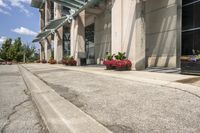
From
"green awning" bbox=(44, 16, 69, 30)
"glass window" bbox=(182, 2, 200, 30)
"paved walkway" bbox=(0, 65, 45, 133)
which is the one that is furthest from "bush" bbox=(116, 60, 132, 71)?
"green awning" bbox=(44, 16, 69, 30)

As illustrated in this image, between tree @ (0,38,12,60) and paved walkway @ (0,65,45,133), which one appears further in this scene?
tree @ (0,38,12,60)

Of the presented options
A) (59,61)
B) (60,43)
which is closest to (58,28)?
(60,43)

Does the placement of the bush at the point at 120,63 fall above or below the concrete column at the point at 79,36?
below

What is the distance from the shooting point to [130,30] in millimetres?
19656

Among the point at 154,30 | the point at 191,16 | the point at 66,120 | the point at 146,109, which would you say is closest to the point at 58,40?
the point at 154,30

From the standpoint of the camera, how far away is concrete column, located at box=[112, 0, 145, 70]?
18.6 m

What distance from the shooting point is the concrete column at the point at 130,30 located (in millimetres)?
18594

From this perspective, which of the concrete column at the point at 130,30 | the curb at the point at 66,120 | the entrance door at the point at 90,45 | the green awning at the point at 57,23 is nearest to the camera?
the curb at the point at 66,120

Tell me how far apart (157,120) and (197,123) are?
0.74 m

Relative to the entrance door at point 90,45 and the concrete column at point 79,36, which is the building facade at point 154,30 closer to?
the concrete column at point 79,36

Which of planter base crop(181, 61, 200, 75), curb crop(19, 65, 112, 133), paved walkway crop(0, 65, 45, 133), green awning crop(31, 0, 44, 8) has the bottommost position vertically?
paved walkway crop(0, 65, 45, 133)

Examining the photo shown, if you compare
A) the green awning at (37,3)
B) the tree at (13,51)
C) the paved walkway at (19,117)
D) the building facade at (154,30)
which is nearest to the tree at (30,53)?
the tree at (13,51)

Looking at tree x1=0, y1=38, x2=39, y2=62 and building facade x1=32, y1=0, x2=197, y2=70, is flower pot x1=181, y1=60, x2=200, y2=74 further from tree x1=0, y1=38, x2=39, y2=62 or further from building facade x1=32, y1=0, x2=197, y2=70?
tree x1=0, y1=38, x2=39, y2=62

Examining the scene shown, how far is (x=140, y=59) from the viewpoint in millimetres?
18891
